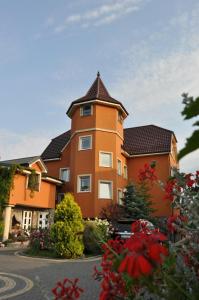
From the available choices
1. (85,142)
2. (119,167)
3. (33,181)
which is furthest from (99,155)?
(33,181)

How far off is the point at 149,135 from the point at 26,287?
91.5 feet

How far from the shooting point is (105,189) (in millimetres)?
28359

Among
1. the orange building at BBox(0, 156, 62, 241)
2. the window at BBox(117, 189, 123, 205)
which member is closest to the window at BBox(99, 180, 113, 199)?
the window at BBox(117, 189, 123, 205)

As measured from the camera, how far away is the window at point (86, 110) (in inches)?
1174

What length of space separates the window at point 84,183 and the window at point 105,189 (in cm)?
101

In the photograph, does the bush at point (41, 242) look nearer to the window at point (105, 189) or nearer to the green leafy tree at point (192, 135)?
the window at point (105, 189)

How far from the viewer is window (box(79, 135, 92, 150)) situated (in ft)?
95.4

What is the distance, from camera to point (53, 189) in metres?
29.8

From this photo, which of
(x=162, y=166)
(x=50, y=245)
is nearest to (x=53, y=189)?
(x=162, y=166)

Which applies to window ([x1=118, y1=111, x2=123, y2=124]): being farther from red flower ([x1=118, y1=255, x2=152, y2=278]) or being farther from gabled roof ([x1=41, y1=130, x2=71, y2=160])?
red flower ([x1=118, y1=255, x2=152, y2=278])

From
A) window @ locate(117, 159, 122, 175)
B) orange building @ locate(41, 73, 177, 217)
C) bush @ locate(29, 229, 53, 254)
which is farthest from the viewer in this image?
window @ locate(117, 159, 122, 175)

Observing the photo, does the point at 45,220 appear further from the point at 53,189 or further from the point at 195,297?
the point at 195,297

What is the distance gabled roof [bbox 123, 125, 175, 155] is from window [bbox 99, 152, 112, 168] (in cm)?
445

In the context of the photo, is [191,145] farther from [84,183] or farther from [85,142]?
[85,142]
